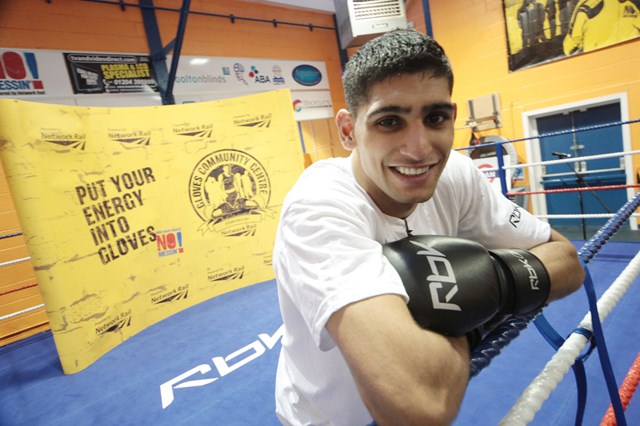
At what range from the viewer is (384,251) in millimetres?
639

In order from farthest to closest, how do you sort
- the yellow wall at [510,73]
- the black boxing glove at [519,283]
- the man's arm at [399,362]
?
the yellow wall at [510,73], the black boxing glove at [519,283], the man's arm at [399,362]

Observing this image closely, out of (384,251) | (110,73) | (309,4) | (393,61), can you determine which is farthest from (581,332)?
(309,4)

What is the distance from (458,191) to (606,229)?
379mm

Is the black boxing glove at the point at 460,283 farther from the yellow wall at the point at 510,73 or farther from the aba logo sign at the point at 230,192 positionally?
the yellow wall at the point at 510,73

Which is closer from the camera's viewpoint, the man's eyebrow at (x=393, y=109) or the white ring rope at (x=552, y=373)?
the white ring rope at (x=552, y=373)

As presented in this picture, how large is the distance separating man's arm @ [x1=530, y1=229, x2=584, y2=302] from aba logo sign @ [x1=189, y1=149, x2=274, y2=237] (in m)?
2.97

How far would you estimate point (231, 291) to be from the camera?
11.5 feet

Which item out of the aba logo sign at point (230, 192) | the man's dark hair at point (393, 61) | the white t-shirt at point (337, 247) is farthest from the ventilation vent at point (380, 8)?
the man's dark hair at point (393, 61)

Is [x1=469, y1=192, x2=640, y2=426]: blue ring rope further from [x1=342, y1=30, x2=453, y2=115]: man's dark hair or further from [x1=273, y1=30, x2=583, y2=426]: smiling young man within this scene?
[x1=342, y1=30, x2=453, y2=115]: man's dark hair

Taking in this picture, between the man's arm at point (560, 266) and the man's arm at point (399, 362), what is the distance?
37 centimetres

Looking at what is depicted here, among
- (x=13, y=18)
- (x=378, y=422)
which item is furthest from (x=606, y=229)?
(x=13, y=18)

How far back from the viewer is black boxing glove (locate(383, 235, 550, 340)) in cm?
55

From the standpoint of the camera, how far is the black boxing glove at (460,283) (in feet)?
1.80

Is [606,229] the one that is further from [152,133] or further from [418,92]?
[152,133]
